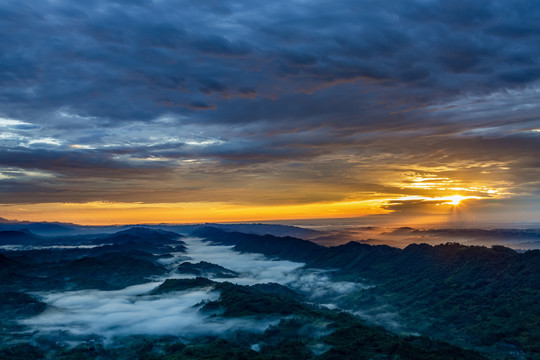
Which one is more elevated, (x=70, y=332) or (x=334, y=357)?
→ (x=334, y=357)

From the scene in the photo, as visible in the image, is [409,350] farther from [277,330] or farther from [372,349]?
[277,330]

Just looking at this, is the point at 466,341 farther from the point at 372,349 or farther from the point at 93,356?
the point at 93,356

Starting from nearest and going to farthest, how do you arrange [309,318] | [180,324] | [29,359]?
[29,359] → [309,318] → [180,324]

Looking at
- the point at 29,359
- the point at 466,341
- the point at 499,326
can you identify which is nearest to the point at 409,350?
the point at 466,341

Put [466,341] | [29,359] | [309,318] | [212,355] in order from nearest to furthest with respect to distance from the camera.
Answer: [212,355]
[29,359]
[466,341]
[309,318]

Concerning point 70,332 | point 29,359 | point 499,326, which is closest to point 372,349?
point 499,326

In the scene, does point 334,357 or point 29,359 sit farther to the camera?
point 29,359

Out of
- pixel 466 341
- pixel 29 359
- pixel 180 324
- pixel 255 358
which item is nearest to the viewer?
pixel 255 358

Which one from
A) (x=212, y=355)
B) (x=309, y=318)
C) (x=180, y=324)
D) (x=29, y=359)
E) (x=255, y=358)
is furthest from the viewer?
(x=180, y=324)

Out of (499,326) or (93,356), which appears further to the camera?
(499,326)
